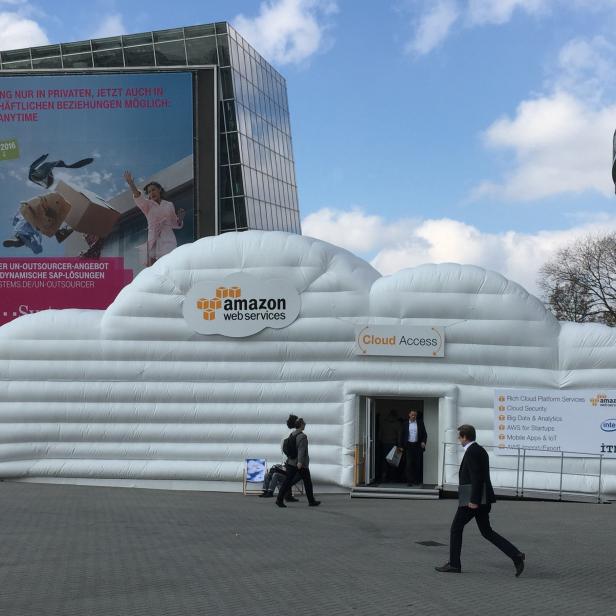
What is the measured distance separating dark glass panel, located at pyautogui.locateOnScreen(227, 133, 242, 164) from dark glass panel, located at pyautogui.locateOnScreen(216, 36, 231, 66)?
3628mm

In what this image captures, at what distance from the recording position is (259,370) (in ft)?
55.8

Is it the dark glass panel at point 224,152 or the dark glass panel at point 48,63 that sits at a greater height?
the dark glass panel at point 48,63

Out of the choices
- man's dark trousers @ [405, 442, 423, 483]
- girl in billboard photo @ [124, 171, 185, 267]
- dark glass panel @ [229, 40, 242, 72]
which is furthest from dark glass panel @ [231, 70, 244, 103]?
man's dark trousers @ [405, 442, 423, 483]

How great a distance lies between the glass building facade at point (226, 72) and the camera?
4697 centimetres

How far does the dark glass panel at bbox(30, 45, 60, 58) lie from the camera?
164ft

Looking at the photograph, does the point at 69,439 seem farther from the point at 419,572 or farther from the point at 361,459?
the point at 419,572

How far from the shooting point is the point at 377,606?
734 centimetres

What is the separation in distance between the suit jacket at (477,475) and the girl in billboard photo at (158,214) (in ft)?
96.5

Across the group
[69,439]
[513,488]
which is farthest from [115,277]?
[513,488]

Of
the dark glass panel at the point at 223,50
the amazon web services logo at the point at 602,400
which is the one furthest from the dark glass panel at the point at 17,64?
the amazon web services logo at the point at 602,400

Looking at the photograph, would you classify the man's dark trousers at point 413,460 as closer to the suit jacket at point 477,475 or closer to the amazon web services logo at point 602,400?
the amazon web services logo at point 602,400

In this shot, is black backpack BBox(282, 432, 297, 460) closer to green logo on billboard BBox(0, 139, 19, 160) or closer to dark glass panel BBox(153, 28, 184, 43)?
green logo on billboard BBox(0, 139, 19, 160)

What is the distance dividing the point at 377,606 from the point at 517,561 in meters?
1.97

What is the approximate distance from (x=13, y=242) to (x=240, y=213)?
12911 millimetres
